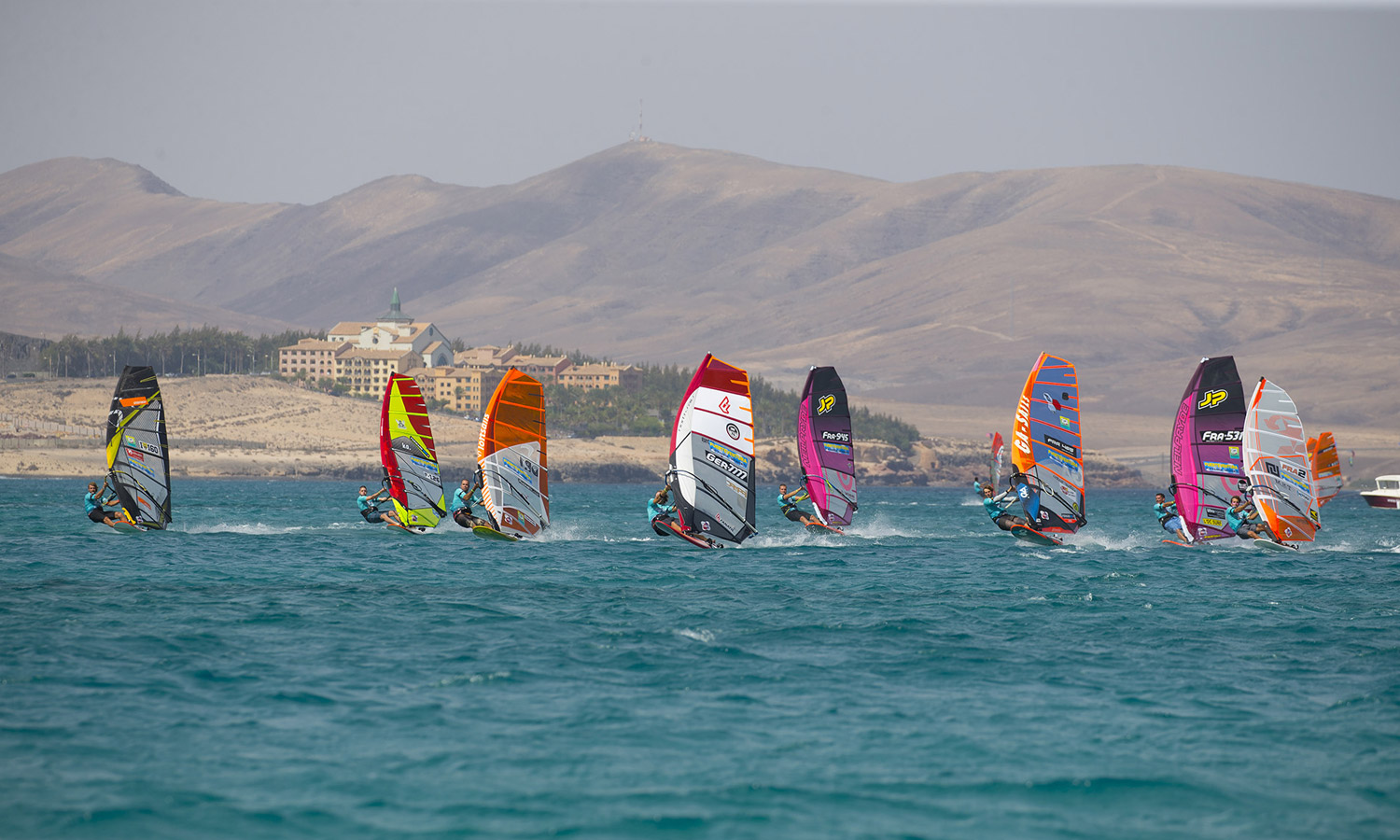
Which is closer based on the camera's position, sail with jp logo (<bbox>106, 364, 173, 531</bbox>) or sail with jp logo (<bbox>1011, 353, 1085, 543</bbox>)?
sail with jp logo (<bbox>1011, 353, 1085, 543</bbox>)

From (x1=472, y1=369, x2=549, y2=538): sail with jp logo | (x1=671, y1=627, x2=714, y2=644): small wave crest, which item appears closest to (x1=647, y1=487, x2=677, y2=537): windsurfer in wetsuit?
(x1=472, y1=369, x2=549, y2=538): sail with jp logo

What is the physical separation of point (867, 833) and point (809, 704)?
5.30m

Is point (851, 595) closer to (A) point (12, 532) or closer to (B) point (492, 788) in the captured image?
(B) point (492, 788)

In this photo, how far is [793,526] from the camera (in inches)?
2355

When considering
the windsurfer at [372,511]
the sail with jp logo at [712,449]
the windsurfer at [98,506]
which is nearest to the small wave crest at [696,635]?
the sail with jp logo at [712,449]

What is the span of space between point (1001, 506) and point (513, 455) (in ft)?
49.6

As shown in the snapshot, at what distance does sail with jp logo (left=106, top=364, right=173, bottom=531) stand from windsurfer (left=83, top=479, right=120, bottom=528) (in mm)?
520

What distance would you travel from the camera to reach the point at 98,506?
45.1 meters

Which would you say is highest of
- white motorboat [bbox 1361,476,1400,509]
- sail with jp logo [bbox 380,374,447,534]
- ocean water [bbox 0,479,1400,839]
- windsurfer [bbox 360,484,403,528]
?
sail with jp logo [bbox 380,374,447,534]

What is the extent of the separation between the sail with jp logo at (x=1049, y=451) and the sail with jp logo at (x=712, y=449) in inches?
308

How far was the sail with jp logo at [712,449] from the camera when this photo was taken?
40812 millimetres

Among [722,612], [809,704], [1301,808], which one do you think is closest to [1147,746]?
[1301,808]

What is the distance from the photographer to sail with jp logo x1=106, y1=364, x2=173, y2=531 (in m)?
43.2

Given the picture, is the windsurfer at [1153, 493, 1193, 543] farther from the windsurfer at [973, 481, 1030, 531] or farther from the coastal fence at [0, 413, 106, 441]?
the coastal fence at [0, 413, 106, 441]
